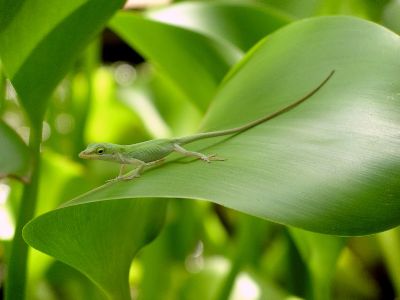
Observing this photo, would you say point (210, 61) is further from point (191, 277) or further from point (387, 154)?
point (387, 154)

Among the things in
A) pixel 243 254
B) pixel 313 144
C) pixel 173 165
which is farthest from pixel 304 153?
pixel 243 254

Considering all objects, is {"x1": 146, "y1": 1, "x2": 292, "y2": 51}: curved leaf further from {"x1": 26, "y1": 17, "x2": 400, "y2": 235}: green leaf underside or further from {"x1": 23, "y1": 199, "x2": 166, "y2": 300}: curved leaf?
{"x1": 23, "y1": 199, "x2": 166, "y2": 300}: curved leaf

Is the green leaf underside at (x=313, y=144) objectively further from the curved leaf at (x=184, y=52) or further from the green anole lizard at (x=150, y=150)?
the curved leaf at (x=184, y=52)

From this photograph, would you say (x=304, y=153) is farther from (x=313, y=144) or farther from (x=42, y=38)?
(x=42, y=38)

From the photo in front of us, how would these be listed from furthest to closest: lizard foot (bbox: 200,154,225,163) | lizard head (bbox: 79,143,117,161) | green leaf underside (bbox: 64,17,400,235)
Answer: lizard head (bbox: 79,143,117,161), lizard foot (bbox: 200,154,225,163), green leaf underside (bbox: 64,17,400,235)

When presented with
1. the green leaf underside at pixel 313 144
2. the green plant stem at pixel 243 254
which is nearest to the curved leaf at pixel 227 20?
the green leaf underside at pixel 313 144

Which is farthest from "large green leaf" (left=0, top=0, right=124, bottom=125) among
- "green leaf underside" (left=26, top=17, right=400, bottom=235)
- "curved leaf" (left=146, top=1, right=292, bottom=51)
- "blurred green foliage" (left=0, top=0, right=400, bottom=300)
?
"curved leaf" (left=146, top=1, right=292, bottom=51)

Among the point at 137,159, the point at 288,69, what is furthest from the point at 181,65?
the point at 288,69
